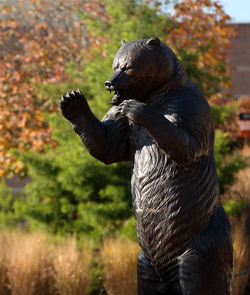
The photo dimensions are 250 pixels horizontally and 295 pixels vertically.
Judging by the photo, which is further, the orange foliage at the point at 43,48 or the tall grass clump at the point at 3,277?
the orange foliage at the point at 43,48

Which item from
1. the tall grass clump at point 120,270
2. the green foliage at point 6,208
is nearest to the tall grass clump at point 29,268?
the tall grass clump at point 120,270

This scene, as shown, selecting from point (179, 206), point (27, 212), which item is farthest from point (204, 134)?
point (27, 212)

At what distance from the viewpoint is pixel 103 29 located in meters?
8.12

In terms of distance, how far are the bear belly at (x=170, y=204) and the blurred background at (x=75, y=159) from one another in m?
2.92

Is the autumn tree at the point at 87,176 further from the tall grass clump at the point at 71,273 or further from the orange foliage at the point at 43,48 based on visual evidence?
the orange foliage at the point at 43,48

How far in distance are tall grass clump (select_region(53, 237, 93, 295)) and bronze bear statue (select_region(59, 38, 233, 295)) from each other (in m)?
2.72

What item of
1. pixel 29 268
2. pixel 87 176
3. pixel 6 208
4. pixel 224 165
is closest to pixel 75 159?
pixel 87 176

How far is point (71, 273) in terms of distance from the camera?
4.82m

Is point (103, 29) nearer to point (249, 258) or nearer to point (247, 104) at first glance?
point (249, 258)

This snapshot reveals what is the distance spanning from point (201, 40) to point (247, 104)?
338 cm

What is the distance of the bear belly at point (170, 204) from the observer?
6.76 ft

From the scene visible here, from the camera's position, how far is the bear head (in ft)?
6.91

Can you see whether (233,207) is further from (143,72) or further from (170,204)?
(143,72)

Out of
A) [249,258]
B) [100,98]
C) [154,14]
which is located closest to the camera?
[249,258]
